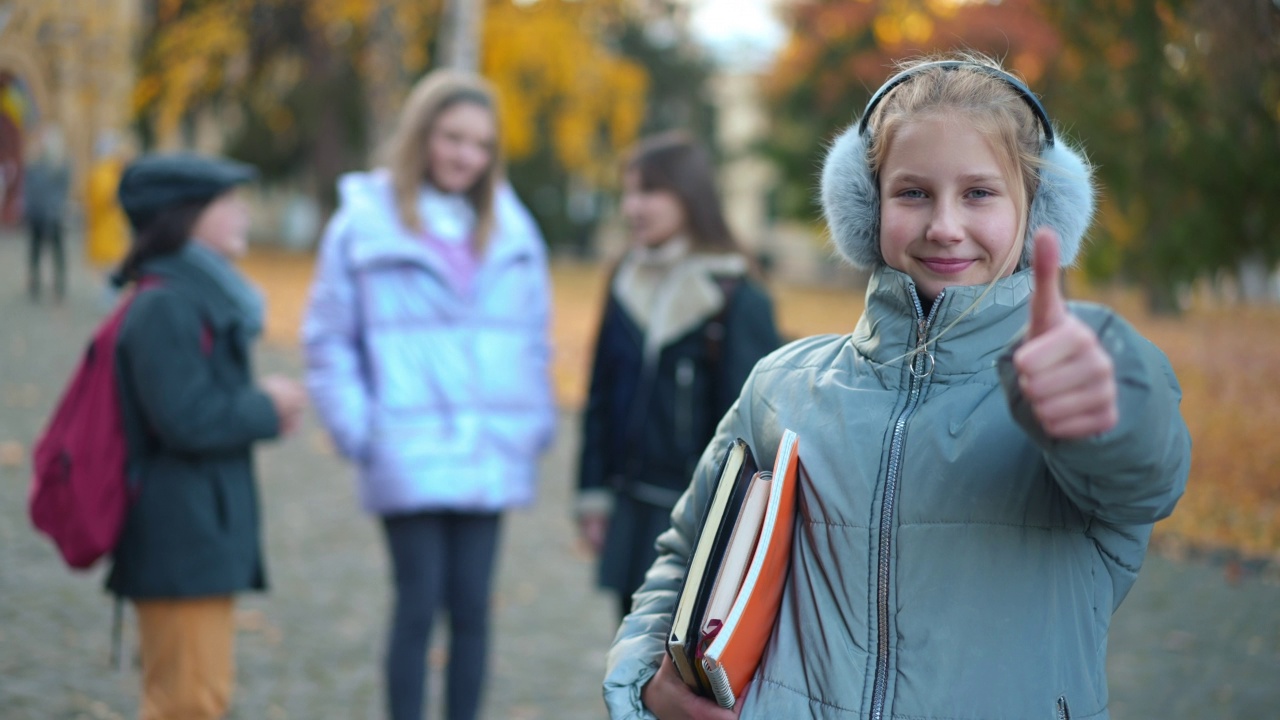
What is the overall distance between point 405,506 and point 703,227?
1262 mm

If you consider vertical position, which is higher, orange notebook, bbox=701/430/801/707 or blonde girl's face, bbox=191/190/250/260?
blonde girl's face, bbox=191/190/250/260

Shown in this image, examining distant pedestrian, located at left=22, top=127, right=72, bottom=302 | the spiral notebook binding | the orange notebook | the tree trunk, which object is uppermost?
the tree trunk

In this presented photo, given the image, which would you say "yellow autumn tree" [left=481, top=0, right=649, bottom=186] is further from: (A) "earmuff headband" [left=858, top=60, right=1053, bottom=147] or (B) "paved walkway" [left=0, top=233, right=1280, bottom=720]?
(A) "earmuff headband" [left=858, top=60, right=1053, bottom=147]

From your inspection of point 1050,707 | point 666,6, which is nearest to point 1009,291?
point 1050,707

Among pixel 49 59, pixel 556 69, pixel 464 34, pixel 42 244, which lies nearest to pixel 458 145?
pixel 49 59

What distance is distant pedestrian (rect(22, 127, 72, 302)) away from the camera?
1396 centimetres

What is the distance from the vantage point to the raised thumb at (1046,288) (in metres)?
1.29

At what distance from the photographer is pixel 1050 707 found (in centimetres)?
160

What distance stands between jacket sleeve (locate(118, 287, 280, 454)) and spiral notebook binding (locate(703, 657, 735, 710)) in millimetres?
2033

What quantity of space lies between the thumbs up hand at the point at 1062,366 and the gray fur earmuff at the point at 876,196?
1.47 ft

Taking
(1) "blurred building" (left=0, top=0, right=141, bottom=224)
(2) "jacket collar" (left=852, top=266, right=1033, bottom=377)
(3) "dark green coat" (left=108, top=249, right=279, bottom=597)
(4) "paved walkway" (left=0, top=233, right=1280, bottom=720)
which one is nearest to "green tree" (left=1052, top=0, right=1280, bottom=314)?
(4) "paved walkway" (left=0, top=233, right=1280, bottom=720)

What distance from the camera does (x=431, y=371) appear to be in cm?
379

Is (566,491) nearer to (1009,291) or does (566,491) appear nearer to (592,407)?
(592,407)

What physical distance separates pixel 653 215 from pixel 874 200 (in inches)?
82.0
